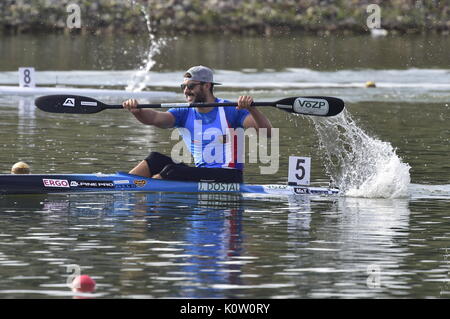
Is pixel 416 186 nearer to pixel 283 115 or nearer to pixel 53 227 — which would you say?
pixel 53 227

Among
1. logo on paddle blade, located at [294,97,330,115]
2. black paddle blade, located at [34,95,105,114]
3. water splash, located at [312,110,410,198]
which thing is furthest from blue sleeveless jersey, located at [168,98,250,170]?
water splash, located at [312,110,410,198]

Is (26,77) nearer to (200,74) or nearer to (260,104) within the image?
(200,74)

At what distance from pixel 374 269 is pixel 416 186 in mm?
6695

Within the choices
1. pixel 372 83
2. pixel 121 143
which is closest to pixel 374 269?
pixel 121 143

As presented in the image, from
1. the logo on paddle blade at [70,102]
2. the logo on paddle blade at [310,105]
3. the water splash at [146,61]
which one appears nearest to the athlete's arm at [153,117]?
the logo on paddle blade at [70,102]

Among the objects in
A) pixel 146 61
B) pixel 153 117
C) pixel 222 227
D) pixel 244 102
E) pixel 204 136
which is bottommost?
pixel 222 227

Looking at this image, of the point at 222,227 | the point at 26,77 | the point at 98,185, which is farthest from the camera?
the point at 26,77

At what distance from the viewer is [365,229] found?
1773cm

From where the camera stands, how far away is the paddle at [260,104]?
20078mm

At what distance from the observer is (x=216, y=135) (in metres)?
19.9

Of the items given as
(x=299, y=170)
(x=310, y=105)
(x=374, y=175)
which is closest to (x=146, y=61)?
(x=374, y=175)

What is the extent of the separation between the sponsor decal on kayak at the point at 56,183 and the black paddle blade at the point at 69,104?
1738 mm

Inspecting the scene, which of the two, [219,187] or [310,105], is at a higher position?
[310,105]

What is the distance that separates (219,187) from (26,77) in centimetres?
1852
